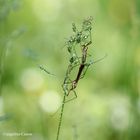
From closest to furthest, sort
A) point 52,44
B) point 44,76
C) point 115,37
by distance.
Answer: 1. point 52,44
2. point 44,76
3. point 115,37

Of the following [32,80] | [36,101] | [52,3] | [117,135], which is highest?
[52,3]

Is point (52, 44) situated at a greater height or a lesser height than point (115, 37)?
lesser

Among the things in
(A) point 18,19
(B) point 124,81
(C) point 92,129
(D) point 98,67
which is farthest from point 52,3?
(C) point 92,129

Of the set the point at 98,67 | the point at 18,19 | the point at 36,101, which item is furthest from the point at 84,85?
the point at 18,19

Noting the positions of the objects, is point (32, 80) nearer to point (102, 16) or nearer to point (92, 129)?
point (92, 129)

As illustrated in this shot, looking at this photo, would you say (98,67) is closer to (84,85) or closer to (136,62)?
(84,85)

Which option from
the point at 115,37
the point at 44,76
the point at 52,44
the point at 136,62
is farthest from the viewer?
the point at 115,37

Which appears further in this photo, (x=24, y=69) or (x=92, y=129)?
(x=24, y=69)
